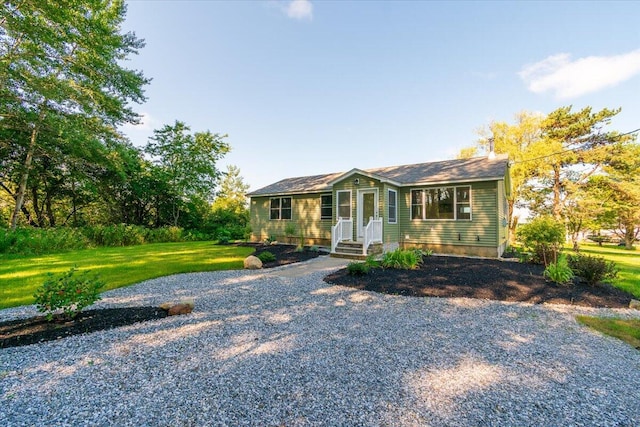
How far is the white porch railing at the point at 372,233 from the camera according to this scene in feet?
32.8

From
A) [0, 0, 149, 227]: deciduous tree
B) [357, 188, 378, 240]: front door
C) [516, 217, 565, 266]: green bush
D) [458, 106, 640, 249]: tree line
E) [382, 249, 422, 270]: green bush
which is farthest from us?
[458, 106, 640, 249]: tree line

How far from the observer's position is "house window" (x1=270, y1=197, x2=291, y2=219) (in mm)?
14602

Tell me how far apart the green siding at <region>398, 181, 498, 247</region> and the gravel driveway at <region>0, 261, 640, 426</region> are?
20.2 ft

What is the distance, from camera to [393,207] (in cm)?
1156

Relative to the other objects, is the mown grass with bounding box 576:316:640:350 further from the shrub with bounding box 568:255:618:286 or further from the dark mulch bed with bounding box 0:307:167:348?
the dark mulch bed with bounding box 0:307:167:348

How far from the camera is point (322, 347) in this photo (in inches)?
128

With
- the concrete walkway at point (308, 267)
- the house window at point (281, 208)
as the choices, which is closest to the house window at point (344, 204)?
the concrete walkway at point (308, 267)

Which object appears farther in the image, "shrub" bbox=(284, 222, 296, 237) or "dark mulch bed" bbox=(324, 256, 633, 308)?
"shrub" bbox=(284, 222, 296, 237)

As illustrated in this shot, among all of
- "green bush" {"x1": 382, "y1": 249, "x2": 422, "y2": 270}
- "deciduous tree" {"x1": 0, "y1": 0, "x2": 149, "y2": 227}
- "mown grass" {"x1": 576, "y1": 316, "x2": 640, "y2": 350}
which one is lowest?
"mown grass" {"x1": 576, "y1": 316, "x2": 640, "y2": 350}

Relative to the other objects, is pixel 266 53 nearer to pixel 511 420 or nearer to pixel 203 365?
pixel 203 365

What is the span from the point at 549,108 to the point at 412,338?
80.7ft

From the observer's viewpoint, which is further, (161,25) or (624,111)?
(624,111)

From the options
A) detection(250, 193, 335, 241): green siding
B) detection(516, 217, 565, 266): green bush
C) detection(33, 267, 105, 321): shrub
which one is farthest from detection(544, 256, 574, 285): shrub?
detection(33, 267, 105, 321): shrub

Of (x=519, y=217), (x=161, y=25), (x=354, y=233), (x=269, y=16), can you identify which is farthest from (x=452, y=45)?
(x=519, y=217)
